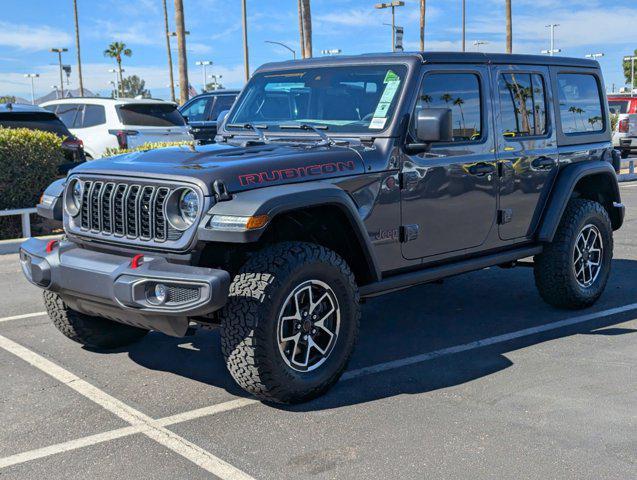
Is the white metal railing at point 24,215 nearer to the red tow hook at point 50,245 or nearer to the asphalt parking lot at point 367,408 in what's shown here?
the asphalt parking lot at point 367,408

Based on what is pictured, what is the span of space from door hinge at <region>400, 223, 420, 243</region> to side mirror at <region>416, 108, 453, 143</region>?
21.8 inches

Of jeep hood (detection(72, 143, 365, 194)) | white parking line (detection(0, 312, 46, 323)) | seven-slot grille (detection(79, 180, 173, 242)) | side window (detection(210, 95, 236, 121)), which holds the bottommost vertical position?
white parking line (detection(0, 312, 46, 323))

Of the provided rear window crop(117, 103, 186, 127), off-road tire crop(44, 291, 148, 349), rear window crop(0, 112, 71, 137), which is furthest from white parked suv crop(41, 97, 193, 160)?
off-road tire crop(44, 291, 148, 349)

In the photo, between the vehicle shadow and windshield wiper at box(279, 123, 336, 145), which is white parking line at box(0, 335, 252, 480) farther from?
windshield wiper at box(279, 123, 336, 145)

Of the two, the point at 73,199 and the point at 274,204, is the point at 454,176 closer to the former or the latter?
the point at 274,204

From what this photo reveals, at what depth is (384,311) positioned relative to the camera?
661cm

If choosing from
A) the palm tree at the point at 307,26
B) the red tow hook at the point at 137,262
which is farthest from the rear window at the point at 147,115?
the palm tree at the point at 307,26

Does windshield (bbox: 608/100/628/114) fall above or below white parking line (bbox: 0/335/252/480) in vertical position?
above

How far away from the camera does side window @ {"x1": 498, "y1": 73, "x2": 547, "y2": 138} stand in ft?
19.4

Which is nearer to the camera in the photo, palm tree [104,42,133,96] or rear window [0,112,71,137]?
rear window [0,112,71,137]

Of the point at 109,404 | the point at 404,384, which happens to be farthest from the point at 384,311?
the point at 109,404

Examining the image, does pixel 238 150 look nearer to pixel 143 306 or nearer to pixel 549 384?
pixel 143 306

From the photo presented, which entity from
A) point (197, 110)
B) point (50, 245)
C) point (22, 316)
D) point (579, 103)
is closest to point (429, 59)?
point (579, 103)

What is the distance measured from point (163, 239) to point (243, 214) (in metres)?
0.53
